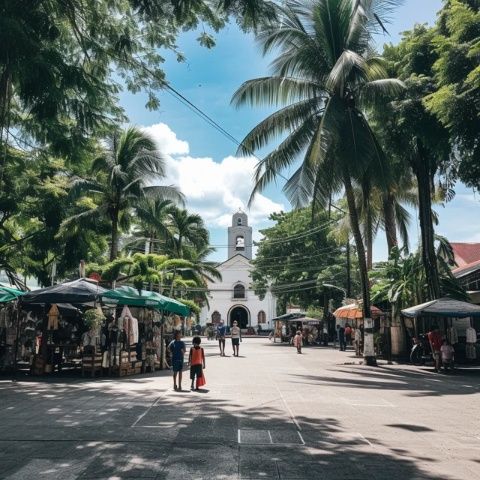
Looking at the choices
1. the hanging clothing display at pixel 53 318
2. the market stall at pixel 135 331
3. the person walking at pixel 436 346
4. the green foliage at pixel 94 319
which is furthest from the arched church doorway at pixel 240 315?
the green foliage at pixel 94 319

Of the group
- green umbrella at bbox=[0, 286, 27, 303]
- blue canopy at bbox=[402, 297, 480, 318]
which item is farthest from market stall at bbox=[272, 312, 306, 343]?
green umbrella at bbox=[0, 286, 27, 303]

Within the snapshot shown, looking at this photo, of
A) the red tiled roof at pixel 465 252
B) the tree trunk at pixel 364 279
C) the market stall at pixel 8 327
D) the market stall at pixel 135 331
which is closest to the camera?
the market stall at pixel 135 331

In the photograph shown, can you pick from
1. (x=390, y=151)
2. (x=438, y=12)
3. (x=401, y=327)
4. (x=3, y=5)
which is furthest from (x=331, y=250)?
(x=3, y=5)

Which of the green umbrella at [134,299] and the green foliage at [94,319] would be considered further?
the green umbrella at [134,299]

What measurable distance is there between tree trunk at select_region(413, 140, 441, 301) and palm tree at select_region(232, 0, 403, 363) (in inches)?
108

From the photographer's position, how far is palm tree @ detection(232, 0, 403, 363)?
17.5 metres

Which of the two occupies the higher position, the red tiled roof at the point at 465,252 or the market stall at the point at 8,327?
the red tiled roof at the point at 465,252

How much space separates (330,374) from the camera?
53.7 ft

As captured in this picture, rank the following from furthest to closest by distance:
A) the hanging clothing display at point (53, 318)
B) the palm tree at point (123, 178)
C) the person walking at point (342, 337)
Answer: the person walking at point (342, 337), the palm tree at point (123, 178), the hanging clothing display at point (53, 318)

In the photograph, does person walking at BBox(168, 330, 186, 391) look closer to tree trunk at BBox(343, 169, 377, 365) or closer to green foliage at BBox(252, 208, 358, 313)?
tree trunk at BBox(343, 169, 377, 365)

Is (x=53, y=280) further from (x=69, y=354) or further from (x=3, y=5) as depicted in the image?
(x=3, y=5)

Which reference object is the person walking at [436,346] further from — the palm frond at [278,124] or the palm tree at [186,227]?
the palm tree at [186,227]

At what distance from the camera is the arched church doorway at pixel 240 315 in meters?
69.2

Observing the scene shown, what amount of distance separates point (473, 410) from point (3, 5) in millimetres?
10820
